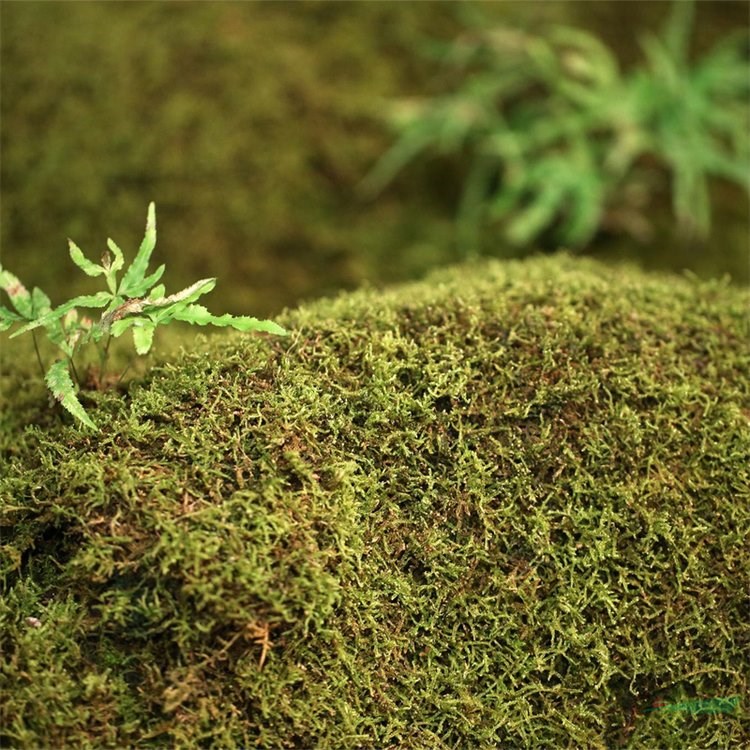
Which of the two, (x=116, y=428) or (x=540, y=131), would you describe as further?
(x=540, y=131)

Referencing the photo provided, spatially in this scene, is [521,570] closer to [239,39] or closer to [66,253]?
[66,253]

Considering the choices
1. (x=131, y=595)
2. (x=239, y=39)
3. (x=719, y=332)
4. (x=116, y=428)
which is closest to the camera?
(x=131, y=595)

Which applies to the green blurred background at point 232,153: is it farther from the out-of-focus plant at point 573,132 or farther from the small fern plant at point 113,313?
the small fern plant at point 113,313

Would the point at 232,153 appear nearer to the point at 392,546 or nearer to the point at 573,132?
the point at 573,132

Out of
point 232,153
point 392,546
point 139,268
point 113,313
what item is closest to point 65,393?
point 113,313

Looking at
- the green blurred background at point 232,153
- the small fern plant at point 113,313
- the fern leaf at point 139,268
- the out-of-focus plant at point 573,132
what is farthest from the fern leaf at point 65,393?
the out-of-focus plant at point 573,132

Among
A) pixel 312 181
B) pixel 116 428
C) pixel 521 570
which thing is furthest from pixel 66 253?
pixel 521 570

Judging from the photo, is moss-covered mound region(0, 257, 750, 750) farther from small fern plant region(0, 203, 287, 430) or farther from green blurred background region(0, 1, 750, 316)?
green blurred background region(0, 1, 750, 316)
